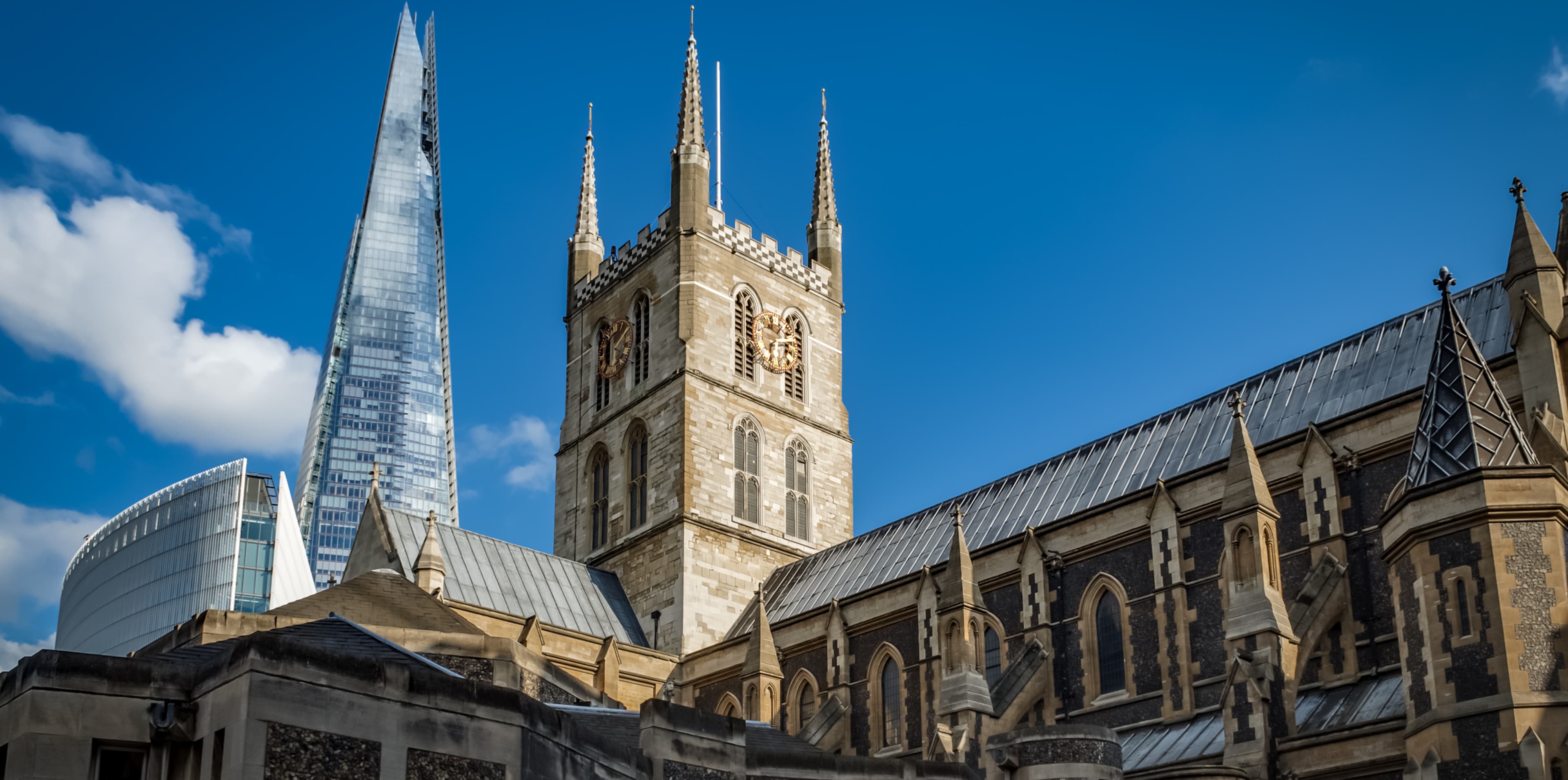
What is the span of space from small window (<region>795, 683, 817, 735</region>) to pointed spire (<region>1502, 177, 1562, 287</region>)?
64.5ft

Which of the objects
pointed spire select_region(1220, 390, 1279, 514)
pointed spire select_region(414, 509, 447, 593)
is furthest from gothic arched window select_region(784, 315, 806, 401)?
pointed spire select_region(1220, 390, 1279, 514)

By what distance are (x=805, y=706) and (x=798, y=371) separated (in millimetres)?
14151

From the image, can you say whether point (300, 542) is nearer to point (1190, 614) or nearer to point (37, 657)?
point (1190, 614)

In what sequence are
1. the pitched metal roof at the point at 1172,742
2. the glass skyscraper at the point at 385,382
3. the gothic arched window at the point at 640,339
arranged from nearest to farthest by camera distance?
the pitched metal roof at the point at 1172,742 → the gothic arched window at the point at 640,339 → the glass skyscraper at the point at 385,382

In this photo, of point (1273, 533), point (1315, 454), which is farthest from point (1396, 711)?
point (1315, 454)

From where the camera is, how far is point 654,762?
18.2 m

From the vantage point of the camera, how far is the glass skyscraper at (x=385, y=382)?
171 m

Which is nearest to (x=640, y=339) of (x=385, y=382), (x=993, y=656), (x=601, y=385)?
(x=601, y=385)

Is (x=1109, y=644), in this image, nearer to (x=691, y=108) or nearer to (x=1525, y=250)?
(x=1525, y=250)

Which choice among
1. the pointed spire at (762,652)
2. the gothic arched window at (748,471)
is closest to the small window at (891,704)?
the pointed spire at (762,652)

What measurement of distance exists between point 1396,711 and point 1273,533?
417 cm

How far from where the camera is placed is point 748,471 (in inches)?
1882

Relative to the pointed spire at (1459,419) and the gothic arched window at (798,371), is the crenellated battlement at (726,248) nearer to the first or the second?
the gothic arched window at (798,371)

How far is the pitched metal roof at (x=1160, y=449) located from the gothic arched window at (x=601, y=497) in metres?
6.27
